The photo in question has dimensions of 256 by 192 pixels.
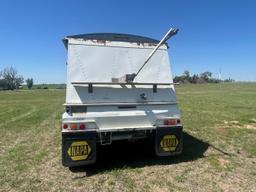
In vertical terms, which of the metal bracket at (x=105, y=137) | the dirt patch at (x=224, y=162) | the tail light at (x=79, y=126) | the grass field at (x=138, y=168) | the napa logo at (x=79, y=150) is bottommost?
the grass field at (x=138, y=168)

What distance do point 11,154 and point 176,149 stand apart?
13.4 ft

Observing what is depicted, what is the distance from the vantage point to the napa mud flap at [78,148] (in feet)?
15.0

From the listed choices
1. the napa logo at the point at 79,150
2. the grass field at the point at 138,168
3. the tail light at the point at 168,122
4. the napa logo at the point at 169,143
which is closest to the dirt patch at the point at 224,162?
the grass field at the point at 138,168

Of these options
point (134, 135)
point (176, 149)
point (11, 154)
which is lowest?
point (11, 154)

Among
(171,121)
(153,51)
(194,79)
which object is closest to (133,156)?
(171,121)

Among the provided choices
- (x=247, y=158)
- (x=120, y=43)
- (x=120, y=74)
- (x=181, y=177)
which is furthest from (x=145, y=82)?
(x=247, y=158)

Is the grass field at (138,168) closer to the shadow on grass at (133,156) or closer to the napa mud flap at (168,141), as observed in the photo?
the shadow on grass at (133,156)

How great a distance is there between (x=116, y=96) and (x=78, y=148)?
1.27 m

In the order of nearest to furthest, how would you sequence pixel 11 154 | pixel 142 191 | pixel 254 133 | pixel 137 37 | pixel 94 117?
pixel 142 191, pixel 94 117, pixel 137 37, pixel 11 154, pixel 254 133

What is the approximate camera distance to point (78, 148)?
4621 millimetres

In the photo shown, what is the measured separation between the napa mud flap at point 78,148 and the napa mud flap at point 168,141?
137 cm

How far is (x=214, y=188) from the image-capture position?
3945 millimetres

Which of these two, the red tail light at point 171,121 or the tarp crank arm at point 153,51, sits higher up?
the tarp crank arm at point 153,51

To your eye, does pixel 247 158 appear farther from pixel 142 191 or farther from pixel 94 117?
pixel 94 117
